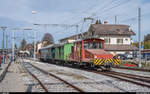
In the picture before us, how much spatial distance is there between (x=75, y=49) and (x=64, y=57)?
15.7ft

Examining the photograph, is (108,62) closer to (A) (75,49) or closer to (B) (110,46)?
(A) (75,49)

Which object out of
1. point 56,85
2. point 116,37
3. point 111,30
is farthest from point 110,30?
point 56,85

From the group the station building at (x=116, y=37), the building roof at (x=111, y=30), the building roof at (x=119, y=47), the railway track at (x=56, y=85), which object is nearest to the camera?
the railway track at (x=56, y=85)

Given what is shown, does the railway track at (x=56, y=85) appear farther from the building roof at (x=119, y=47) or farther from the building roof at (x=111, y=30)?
the building roof at (x=119, y=47)

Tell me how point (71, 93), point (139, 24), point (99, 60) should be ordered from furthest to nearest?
point (139, 24), point (99, 60), point (71, 93)

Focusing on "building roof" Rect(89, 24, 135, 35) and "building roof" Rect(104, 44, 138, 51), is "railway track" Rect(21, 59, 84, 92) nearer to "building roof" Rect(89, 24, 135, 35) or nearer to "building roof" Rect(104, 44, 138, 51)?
"building roof" Rect(89, 24, 135, 35)

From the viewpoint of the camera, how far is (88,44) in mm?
17641

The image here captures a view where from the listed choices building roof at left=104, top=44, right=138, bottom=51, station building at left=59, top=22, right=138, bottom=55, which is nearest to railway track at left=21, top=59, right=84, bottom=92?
building roof at left=104, top=44, right=138, bottom=51

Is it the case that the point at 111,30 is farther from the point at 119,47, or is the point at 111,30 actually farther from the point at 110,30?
the point at 119,47

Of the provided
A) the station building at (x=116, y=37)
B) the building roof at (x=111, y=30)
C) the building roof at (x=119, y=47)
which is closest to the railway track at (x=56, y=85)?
the building roof at (x=111, y=30)

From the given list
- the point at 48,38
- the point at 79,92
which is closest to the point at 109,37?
the point at 79,92

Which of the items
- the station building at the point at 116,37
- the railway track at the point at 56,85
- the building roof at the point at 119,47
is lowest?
the railway track at the point at 56,85

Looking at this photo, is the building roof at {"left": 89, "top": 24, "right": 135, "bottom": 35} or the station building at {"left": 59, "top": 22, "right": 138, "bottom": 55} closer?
the station building at {"left": 59, "top": 22, "right": 138, "bottom": 55}

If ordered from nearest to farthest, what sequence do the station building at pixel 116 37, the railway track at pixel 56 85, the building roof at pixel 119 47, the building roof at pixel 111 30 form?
the railway track at pixel 56 85 → the building roof at pixel 119 47 → the station building at pixel 116 37 → the building roof at pixel 111 30
